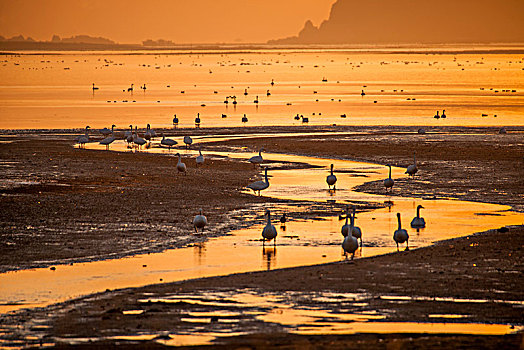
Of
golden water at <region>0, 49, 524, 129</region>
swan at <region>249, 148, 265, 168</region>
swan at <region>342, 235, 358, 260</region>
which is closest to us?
swan at <region>342, 235, 358, 260</region>

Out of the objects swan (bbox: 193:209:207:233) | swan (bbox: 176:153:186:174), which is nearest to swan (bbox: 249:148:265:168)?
swan (bbox: 176:153:186:174)

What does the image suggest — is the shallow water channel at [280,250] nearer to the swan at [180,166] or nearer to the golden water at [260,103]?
the swan at [180,166]

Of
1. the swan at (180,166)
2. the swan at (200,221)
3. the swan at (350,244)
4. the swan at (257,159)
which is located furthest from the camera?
the swan at (257,159)

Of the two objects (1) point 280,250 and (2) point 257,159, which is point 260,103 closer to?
(2) point 257,159

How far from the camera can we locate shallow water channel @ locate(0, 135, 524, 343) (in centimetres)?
1944

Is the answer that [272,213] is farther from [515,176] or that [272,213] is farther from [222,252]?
[515,176]

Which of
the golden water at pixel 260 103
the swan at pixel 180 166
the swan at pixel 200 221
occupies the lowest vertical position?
the swan at pixel 200 221

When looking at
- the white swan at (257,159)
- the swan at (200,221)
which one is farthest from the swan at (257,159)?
the swan at (200,221)

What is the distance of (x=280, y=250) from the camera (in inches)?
918

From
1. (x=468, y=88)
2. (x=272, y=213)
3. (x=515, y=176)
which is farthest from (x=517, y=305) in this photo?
(x=468, y=88)

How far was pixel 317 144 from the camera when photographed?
50.6 m

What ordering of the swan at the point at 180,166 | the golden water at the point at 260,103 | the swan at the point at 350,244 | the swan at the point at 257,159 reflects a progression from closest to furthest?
1. the swan at the point at 350,244
2. the swan at the point at 180,166
3. the swan at the point at 257,159
4. the golden water at the point at 260,103

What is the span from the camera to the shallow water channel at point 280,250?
19.4 metres

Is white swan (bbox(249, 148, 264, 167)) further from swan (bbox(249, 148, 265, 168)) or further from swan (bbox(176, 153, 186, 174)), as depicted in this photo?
swan (bbox(176, 153, 186, 174))
